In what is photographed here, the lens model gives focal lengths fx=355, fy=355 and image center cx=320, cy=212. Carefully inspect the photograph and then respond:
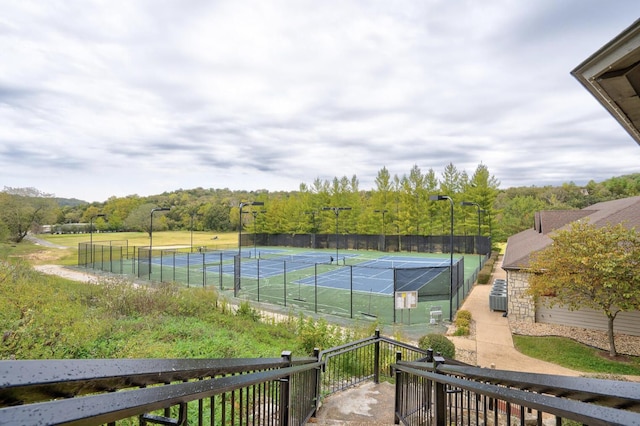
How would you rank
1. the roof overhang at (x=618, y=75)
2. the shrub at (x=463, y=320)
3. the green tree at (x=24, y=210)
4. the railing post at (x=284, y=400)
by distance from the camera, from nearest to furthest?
the roof overhang at (x=618, y=75), the railing post at (x=284, y=400), the shrub at (x=463, y=320), the green tree at (x=24, y=210)

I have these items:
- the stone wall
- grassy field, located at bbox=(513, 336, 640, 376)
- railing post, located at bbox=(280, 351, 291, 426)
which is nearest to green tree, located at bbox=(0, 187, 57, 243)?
the stone wall

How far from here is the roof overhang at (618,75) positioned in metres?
2.01

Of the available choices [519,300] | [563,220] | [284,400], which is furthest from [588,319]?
[284,400]

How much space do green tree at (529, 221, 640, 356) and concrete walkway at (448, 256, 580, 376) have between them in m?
2.55

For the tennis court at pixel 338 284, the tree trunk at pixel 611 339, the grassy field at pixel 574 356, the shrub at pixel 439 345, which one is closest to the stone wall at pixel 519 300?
the grassy field at pixel 574 356

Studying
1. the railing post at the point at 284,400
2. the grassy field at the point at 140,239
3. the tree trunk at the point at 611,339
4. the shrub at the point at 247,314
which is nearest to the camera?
the railing post at the point at 284,400

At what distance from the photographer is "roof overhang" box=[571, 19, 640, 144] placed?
201 centimetres

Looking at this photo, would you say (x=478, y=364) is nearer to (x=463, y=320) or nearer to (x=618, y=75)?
(x=463, y=320)

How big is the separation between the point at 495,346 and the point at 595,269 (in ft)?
14.5

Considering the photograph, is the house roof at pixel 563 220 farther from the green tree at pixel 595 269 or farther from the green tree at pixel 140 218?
the green tree at pixel 140 218

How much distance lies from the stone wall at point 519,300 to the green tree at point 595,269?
246 centimetres

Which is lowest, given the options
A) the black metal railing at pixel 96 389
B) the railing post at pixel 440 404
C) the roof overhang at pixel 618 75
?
the railing post at pixel 440 404

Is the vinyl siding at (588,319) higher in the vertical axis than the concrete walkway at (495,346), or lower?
higher

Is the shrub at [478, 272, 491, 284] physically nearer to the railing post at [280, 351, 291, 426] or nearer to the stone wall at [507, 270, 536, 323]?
the stone wall at [507, 270, 536, 323]
